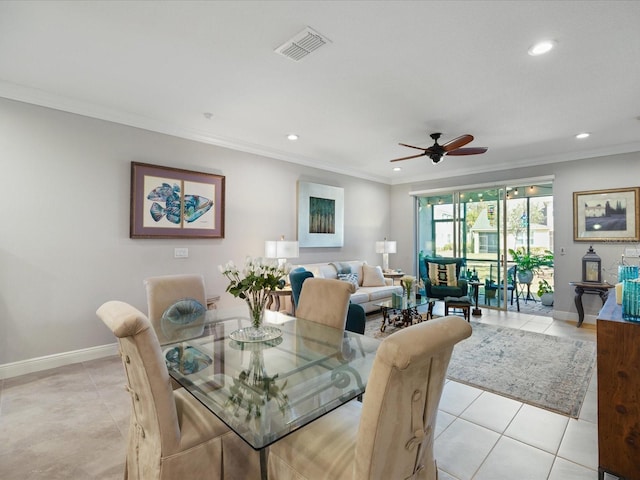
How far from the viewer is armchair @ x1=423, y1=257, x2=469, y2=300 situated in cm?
520

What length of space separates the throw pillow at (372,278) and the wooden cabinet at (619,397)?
410 cm

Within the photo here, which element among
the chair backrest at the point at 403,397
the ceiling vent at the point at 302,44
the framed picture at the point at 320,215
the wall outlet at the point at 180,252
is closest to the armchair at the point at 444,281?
the framed picture at the point at 320,215

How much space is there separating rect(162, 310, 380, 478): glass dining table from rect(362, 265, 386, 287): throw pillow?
138 inches

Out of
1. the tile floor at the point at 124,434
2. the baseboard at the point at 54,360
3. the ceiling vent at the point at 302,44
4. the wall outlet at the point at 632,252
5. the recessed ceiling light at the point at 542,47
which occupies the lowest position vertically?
the tile floor at the point at 124,434

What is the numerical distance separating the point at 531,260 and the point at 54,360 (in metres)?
7.96

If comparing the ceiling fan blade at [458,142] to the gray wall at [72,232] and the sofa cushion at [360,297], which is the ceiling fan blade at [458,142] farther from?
the gray wall at [72,232]

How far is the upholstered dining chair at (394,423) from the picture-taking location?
3.06 feet

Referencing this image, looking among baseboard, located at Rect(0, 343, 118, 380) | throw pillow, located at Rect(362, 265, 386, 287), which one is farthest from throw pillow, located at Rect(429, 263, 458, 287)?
baseboard, located at Rect(0, 343, 118, 380)

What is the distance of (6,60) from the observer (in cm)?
257

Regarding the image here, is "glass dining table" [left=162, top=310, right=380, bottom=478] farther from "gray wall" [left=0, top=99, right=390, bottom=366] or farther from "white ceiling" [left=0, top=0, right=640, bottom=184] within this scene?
"white ceiling" [left=0, top=0, right=640, bottom=184]

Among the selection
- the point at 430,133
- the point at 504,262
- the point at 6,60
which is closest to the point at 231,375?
the point at 6,60

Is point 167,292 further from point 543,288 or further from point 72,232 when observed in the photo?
point 543,288

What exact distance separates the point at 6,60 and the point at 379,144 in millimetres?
4017

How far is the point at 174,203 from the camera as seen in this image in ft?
13.1
